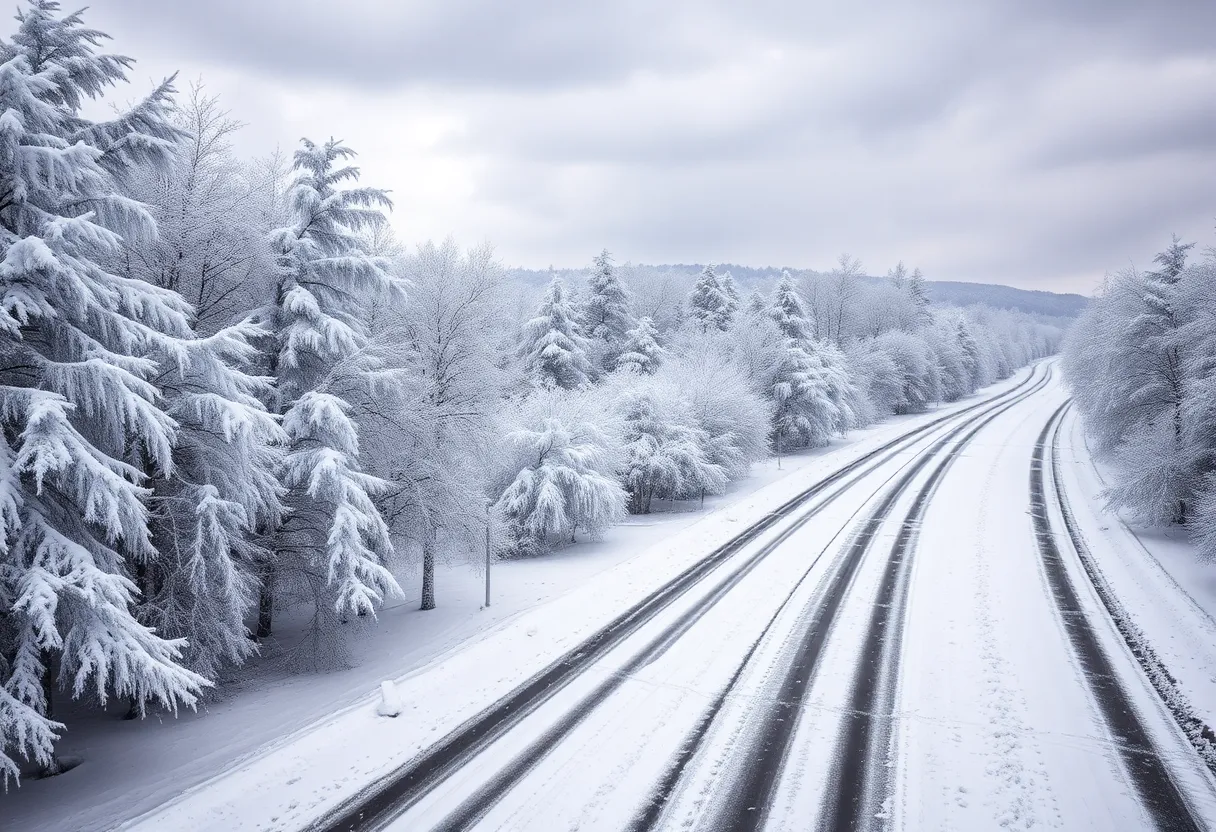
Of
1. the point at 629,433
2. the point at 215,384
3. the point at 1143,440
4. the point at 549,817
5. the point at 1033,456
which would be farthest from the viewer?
the point at 1033,456

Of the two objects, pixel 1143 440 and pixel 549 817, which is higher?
pixel 1143 440

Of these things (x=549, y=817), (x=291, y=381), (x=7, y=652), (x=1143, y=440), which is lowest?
(x=549, y=817)

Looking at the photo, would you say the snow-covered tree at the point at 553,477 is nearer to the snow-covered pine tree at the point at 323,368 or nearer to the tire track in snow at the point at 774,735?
the snow-covered pine tree at the point at 323,368

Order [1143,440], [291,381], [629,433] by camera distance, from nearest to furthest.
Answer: [291,381], [1143,440], [629,433]

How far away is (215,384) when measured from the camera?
29.9 ft

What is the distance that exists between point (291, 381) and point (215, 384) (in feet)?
13.3

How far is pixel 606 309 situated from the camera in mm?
47594

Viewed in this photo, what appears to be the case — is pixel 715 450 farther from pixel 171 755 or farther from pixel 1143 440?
pixel 171 755

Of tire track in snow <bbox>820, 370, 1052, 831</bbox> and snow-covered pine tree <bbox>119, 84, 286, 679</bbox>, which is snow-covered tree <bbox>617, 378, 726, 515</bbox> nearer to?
tire track in snow <bbox>820, 370, 1052, 831</bbox>

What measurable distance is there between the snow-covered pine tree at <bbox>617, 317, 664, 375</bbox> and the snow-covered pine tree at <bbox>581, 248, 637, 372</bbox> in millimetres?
3103

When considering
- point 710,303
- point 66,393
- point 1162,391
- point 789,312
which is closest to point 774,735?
point 66,393

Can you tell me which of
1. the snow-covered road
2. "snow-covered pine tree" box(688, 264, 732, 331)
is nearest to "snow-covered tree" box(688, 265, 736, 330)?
"snow-covered pine tree" box(688, 264, 732, 331)

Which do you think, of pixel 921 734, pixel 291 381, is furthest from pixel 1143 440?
pixel 291 381

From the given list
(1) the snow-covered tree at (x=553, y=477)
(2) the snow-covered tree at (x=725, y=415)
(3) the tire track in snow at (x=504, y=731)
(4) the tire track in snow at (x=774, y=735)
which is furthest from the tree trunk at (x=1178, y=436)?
(1) the snow-covered tree at (x=553, y=477)
